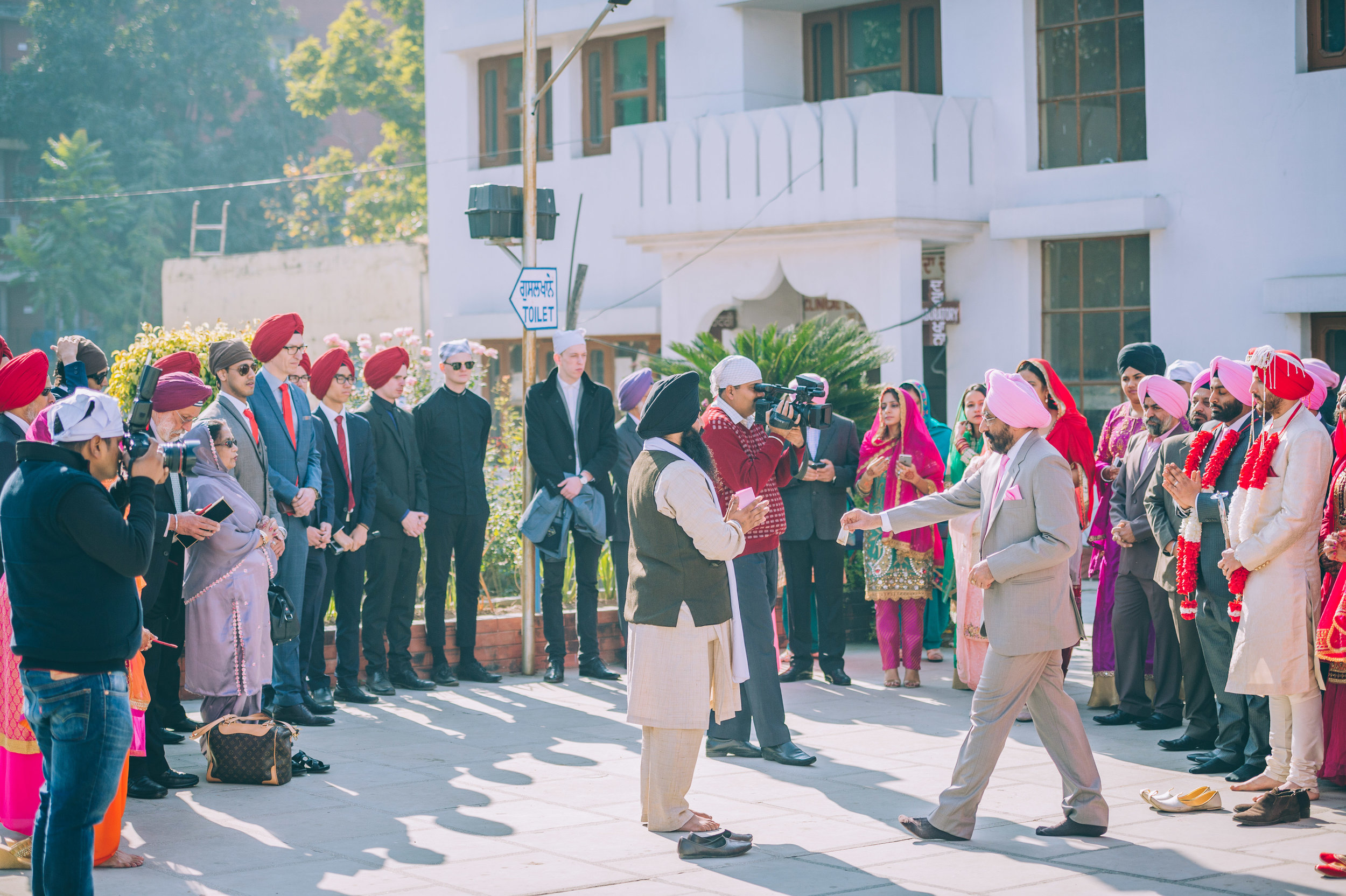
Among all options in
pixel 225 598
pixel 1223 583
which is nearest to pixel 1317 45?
pixel 1223 583

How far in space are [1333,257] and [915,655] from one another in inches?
284

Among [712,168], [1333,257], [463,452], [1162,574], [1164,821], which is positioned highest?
[712,168]

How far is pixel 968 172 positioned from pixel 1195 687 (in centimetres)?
998

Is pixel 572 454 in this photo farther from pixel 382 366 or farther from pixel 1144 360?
pixel 1144 360

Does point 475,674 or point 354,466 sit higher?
point 354,466

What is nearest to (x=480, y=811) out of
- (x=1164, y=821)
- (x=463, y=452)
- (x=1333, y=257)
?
(x=1164, y=821)

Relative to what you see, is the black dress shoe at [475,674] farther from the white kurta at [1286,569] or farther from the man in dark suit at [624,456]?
the white kurta at [1286,569]

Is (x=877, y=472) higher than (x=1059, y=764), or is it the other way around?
(x=877, y=472)

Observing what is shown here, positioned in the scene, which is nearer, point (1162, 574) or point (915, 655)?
point (1162, 574)

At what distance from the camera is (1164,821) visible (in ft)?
22.4

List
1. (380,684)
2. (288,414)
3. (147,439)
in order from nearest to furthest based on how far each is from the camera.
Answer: (147,439), (288,414), (380,684)

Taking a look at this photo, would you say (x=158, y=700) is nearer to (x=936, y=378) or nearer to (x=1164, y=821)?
(x=1164, y=821)

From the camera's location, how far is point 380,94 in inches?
1483

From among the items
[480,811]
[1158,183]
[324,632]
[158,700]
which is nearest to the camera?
[480,811]
